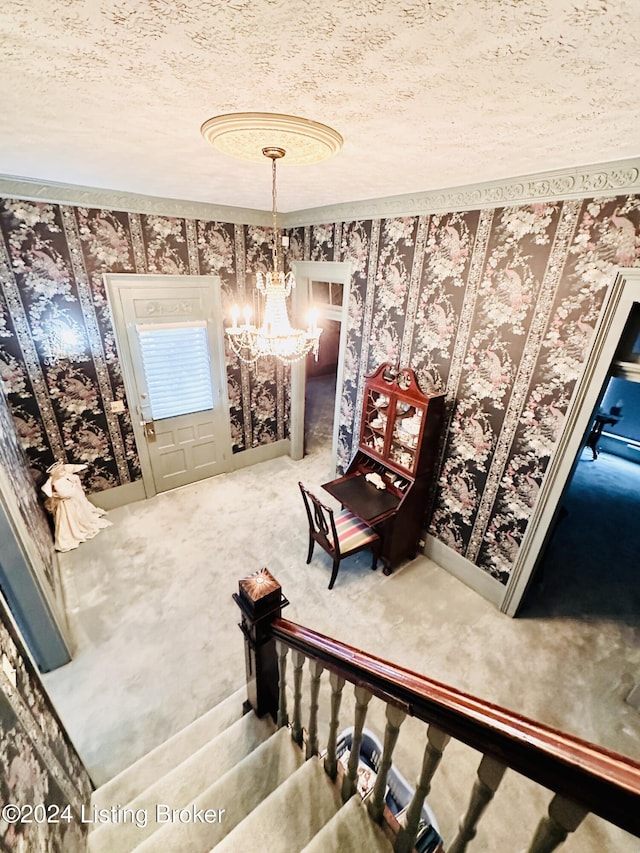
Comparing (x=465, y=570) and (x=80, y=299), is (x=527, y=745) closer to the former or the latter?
(x=465, y=570)

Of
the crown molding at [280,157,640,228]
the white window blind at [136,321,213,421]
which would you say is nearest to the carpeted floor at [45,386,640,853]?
the white window blind at [136,321,213,421]

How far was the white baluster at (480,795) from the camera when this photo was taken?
77 centimetres

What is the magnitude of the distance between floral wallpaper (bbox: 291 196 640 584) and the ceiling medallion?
136 cm

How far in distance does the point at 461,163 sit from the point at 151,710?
357 cm

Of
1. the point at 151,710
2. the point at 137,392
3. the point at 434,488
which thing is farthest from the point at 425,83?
the point at 137,392

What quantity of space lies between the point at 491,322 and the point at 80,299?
3.44 m

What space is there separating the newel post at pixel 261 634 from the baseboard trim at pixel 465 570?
6.42 feet

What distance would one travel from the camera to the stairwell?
1.25 meters

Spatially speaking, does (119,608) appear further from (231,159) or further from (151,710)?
(231,159)

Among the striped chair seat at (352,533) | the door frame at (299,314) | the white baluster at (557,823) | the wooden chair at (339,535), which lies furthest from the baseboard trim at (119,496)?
the white baluster at (557,823)

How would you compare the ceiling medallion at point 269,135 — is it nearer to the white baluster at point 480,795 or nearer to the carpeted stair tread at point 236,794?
the white baluster at point 480,795

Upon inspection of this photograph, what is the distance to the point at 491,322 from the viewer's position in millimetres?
2582

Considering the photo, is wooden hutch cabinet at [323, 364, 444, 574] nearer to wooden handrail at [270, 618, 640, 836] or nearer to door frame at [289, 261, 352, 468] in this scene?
door frame at [289, 261, 352, 468]

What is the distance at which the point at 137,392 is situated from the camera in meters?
3.76
